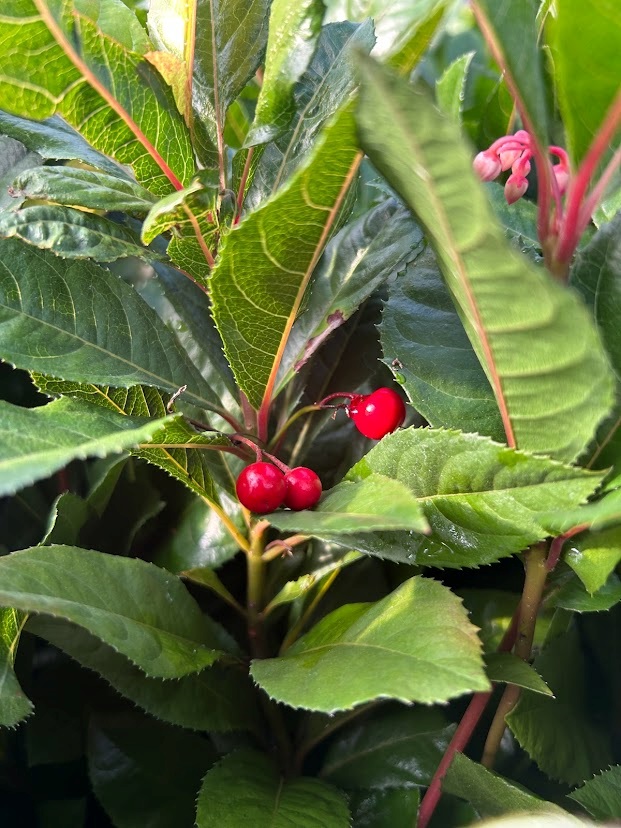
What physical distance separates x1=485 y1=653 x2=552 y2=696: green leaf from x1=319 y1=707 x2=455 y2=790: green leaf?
0.35 feet

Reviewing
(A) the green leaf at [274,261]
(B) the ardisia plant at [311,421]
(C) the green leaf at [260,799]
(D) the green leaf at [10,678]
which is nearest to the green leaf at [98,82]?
(B) the ardisia plant at [311,421]

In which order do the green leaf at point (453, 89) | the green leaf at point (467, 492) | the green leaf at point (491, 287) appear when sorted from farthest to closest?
the green leaf at point (453, 89) → the green leaf at point (467, 492) → the green leaf at point (491, 287)

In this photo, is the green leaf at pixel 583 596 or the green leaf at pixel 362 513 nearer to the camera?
the green leaf at pixel 362 513

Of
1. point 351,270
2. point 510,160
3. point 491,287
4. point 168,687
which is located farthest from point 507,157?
point 168,687

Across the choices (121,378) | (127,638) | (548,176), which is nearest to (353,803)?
(127,638)

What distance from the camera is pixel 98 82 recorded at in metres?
0.50

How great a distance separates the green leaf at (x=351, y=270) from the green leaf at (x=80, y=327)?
0.10 metres

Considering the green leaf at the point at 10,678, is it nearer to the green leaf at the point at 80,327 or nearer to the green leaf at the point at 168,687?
the green leaf at the point at 168,687

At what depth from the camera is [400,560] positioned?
496 millimetres

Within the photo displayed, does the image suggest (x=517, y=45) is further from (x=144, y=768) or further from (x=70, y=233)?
(x=144, y=768)

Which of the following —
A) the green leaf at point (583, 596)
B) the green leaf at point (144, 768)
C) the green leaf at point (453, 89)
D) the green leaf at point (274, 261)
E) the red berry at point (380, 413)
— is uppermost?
the green leaf at point (453, 89)

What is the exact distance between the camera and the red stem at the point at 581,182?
0.40 metres

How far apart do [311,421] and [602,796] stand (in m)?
0.37

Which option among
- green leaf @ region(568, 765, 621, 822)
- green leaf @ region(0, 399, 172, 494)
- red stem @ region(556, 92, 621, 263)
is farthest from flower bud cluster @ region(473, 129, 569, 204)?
green leaf @ region(568, 765, 621, 822)
